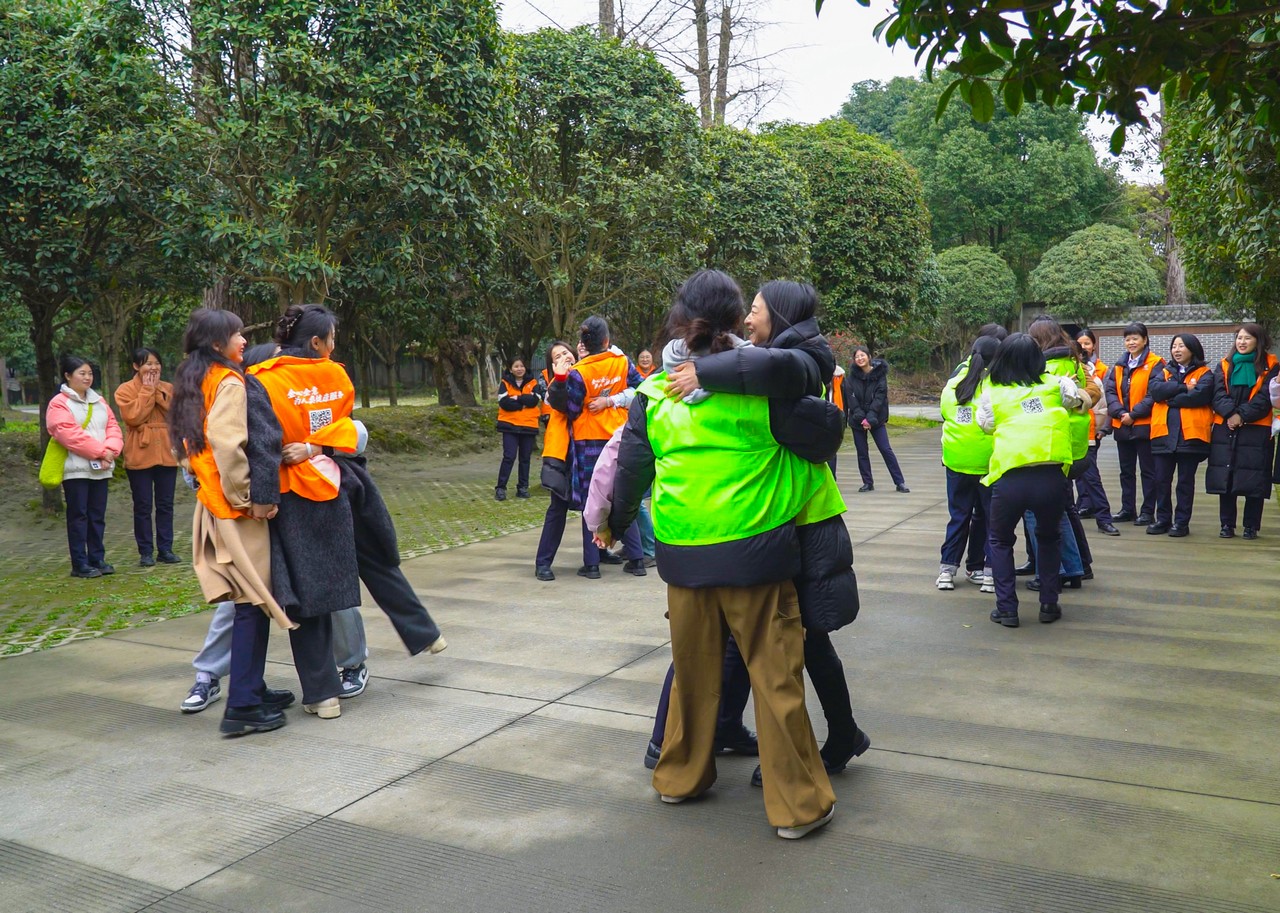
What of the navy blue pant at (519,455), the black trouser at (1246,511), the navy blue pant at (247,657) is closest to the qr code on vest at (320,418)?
the navy blue pant at (247,657)

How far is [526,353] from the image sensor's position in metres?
21.0

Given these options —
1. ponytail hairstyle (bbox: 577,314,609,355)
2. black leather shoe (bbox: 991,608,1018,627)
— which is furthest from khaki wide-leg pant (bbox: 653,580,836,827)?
ponytail hairstyle (bbox: 577,314,609,355)

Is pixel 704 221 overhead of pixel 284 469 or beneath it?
overhead

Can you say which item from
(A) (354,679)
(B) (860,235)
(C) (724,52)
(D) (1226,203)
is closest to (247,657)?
(A) (354,679)

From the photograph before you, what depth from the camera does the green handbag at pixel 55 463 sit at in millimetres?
8203

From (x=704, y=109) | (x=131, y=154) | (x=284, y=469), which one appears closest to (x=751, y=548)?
(x=284, y=469)

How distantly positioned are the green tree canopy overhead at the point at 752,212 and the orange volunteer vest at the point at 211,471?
14581 millimetres

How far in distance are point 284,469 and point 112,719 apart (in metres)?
1.39

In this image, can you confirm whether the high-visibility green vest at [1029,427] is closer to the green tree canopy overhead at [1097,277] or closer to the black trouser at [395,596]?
the black trouser at [395,596]

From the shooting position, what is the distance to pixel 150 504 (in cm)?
880

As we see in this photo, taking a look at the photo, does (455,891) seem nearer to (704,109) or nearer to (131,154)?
(131,154)

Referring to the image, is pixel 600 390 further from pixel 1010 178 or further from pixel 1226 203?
pixel 1010 178

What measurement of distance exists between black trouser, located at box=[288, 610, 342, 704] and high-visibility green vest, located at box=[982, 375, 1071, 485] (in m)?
3.78

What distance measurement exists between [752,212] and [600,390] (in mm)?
Answer: 11907
